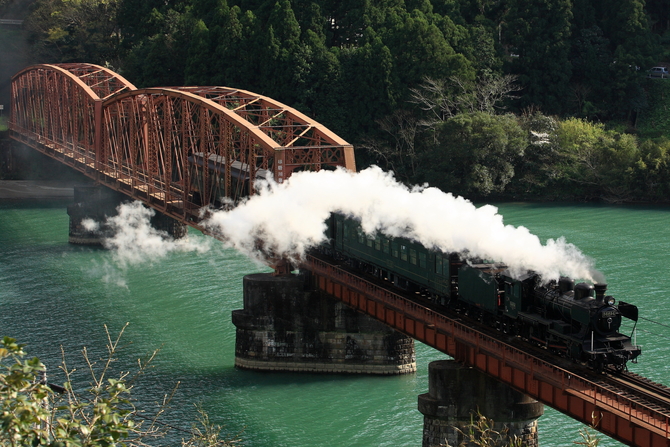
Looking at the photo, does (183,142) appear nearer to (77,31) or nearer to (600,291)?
(600,291)

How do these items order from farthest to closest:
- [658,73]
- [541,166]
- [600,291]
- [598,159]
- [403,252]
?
1. [658,73]
2. [541,166]
3. [598,159]
4. [403,252]
5. [600,291]

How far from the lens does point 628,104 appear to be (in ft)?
354

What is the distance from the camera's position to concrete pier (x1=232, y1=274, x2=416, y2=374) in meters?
47.8

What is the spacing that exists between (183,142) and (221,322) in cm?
1240

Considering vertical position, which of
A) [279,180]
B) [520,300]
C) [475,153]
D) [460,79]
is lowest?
[520,300]

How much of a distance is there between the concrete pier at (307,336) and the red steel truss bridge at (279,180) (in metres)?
1.60

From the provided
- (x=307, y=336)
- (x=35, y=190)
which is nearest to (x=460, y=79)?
(x=35, y=190)

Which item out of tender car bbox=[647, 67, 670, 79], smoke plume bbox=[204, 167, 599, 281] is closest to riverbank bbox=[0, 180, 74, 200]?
smoke plume bbox=[204, 167, 599, 281]

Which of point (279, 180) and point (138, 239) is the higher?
point (279, 180)

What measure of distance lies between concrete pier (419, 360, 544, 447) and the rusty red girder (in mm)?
17257

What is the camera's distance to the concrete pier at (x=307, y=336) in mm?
47781

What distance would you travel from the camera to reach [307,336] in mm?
48344

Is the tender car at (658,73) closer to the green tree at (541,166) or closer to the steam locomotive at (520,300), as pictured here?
the green tree at (541,166)

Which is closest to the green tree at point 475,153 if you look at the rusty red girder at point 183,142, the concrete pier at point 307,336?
the rusty red girder at point 183,142
